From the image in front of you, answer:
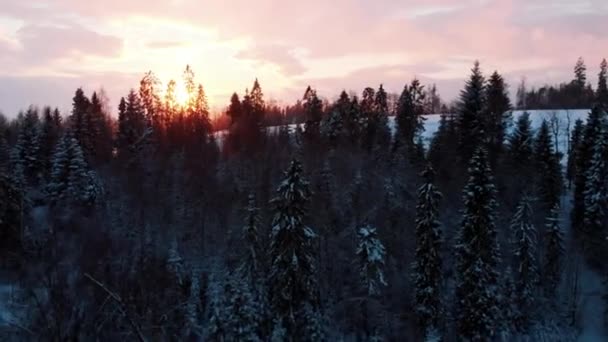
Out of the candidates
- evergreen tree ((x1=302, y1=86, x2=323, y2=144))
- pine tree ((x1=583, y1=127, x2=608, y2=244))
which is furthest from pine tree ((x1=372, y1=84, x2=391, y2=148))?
pine tree ((x1=583, y1=127, x2=608, y2=244))

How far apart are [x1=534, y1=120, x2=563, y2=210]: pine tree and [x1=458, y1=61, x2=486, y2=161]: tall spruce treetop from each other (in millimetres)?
7677

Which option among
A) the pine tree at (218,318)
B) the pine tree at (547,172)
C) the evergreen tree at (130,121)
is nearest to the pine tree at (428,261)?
the pine tree at (218,318)

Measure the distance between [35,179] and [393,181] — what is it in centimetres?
4495

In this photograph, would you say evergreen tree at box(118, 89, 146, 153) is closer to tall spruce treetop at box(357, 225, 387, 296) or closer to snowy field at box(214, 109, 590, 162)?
snowy field at box(214, 109, 590, 162)

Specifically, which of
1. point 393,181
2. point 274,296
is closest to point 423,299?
point 274,296

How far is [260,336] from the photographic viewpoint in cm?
4556

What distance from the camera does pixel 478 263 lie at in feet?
147

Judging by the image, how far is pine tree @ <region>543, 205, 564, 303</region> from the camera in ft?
177

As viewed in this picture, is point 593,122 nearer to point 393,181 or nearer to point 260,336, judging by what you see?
point 393,181

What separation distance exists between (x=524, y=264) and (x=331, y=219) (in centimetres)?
2034

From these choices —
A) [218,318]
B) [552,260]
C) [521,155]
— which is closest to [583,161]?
[521,155]

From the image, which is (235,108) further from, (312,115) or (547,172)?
(547,172)

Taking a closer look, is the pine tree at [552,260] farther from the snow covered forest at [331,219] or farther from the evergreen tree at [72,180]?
the evergreen tree at [72,180]

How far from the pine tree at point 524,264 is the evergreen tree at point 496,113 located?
16.7 m
